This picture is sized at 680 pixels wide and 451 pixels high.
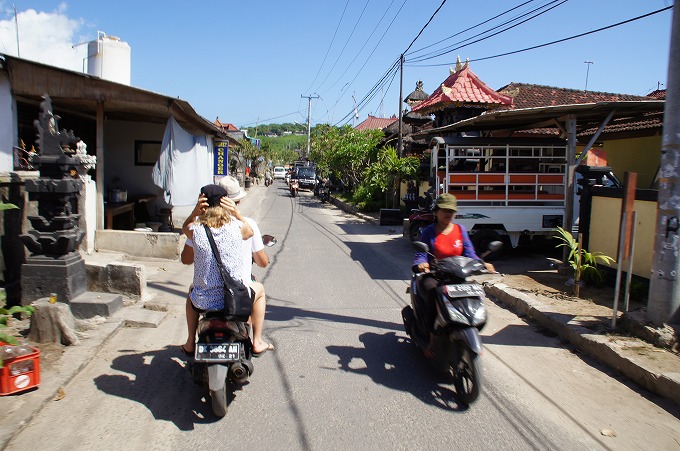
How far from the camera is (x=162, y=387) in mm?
4473

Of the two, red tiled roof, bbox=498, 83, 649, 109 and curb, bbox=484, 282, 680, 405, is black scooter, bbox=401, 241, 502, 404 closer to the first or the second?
curb, bbox=484, 282, 680, 405

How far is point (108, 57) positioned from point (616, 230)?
1222cm

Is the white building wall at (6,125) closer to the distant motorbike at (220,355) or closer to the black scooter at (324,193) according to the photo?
the distant motorbike at (220,355)

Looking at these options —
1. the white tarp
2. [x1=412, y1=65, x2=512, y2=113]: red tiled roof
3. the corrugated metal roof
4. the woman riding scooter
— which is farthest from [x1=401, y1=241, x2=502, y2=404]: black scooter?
[x1=412, y1=65, x2=512, y2=113]: red tiled roof

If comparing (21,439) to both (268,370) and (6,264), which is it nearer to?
(268,370)

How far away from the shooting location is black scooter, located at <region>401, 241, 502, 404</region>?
4.13 metres

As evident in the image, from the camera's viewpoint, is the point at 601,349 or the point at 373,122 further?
the point at 373,122

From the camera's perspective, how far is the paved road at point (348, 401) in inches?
144

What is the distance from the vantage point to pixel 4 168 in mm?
8961

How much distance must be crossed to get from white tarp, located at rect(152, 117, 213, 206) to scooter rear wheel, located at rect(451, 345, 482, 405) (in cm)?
787

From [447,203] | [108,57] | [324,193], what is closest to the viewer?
[447,203]

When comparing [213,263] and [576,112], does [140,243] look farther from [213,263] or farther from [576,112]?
[576,112]

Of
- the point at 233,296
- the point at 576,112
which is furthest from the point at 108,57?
the point at 233,296

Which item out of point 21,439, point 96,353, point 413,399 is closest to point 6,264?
point 96,353
